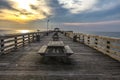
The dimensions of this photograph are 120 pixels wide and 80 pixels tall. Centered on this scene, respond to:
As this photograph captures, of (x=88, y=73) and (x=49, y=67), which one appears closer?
(x=88, y=73)

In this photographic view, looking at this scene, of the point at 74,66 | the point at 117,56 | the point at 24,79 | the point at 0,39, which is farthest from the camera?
the point at 0,39

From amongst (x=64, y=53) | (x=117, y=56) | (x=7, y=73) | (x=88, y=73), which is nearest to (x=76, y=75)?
(x=88, y=73)

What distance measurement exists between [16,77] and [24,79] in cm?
29

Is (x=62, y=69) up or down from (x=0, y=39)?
down

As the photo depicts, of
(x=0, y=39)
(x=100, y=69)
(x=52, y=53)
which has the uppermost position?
(x=0, y=39)

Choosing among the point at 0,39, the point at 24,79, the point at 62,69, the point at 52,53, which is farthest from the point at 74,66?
the point at 0,39

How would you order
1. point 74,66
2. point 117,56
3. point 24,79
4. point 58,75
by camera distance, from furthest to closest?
1. point 117,56
2. point 74,66
3. point 58,75
4. point 24,79

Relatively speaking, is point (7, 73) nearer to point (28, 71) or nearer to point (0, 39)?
point (28, 71)

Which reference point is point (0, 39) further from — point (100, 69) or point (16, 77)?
point (100, 69)

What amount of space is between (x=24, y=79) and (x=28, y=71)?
696 mm

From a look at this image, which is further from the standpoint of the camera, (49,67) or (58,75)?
(49,67)

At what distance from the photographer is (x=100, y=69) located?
5188 mm

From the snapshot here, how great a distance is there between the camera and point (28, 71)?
15.9 feet

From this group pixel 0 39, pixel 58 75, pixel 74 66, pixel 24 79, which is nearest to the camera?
pixel 24 79
